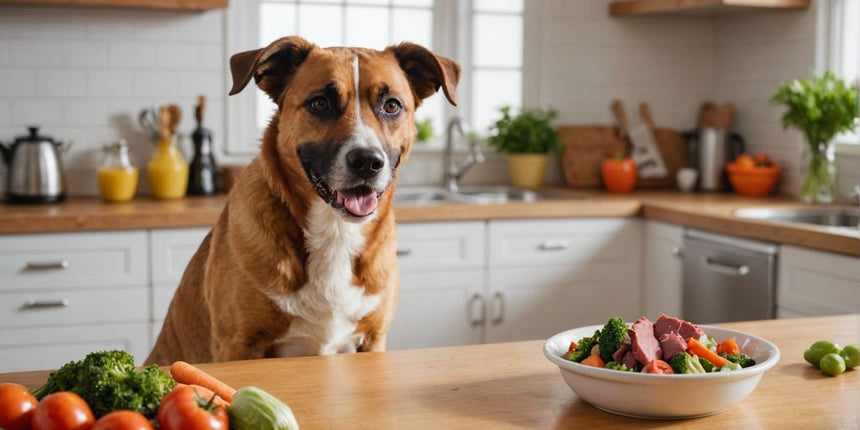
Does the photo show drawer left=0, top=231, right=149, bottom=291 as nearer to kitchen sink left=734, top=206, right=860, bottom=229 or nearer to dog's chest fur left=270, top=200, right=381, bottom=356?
dog's chest fur left=270, top=200, right=381, bottom=356

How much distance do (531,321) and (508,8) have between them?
5.11 feet

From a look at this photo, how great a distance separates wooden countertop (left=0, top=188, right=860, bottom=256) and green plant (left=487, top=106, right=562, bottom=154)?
347 mm

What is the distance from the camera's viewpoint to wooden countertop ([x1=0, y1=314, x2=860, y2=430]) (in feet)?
4.21

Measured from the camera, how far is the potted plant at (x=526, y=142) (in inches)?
171

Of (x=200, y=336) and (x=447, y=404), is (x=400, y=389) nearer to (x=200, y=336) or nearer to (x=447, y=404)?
(x=447, y=404)

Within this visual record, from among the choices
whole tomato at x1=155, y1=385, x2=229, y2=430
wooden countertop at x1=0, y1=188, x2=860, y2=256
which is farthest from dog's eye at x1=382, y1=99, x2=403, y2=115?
wooden countertop at x1=0, y1=188, x2=860, y2=256

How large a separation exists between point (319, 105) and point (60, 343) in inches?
67.8

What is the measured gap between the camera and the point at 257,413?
1098mm

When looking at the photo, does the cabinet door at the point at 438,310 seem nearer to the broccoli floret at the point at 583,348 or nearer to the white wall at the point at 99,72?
the white wall at the point at 99,72

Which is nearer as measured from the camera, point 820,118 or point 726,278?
point 726,278

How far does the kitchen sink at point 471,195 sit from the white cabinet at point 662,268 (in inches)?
15.0

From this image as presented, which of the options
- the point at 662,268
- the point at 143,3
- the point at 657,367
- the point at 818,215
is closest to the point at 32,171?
the point at 143,3

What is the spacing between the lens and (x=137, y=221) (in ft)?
10.6

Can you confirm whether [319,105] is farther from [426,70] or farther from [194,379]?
[194,379]
